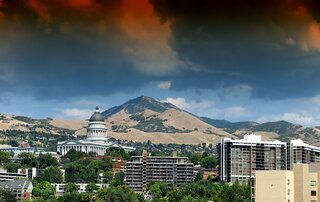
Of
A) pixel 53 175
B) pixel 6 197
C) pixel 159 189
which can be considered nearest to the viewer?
pixel 6 197

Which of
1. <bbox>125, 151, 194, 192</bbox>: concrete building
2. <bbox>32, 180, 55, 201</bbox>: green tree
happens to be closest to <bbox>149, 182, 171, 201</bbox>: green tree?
<bbox>125, 151, 194, 192</bbox>: concrete building

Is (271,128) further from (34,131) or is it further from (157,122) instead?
(34,131)

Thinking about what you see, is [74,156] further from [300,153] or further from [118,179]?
[300,153]

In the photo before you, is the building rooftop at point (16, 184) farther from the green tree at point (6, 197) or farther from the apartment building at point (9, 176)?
the green tree at point (6, 197)

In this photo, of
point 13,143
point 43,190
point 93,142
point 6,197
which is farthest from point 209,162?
point 13,143

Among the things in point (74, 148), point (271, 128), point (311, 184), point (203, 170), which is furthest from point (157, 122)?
point (311, 184)

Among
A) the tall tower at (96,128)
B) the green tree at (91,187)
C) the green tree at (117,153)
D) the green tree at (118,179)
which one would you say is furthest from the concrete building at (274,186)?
the tall tower at (96,128)

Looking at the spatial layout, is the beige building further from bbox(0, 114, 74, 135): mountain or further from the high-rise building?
bbox(0, 114, 74, 135): mountain
